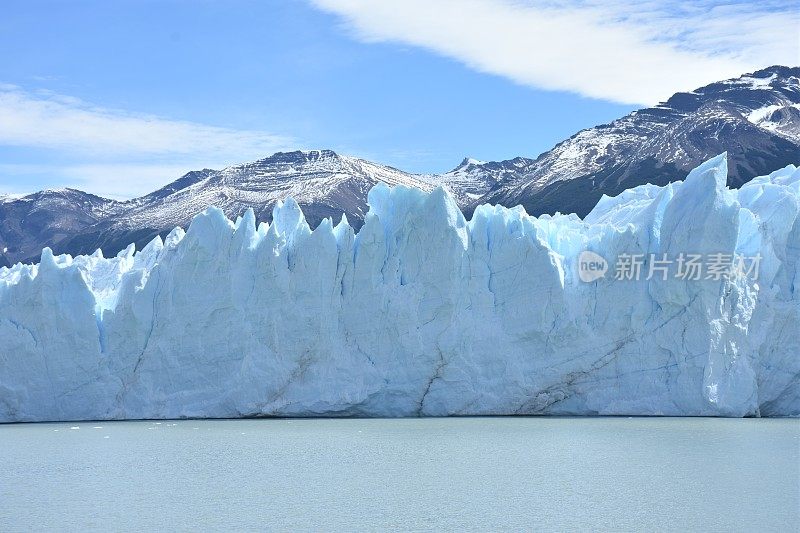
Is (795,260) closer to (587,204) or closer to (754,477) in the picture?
(754,477)

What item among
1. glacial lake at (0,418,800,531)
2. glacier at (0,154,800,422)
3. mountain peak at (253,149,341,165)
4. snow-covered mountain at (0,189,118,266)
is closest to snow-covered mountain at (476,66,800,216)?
mountain peak at (253,149,341,165)

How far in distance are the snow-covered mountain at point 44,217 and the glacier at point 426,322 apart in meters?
75.7

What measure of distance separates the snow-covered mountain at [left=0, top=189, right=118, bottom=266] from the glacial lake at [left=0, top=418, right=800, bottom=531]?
266 ft

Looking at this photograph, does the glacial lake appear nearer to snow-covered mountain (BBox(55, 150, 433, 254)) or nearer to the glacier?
the glacier

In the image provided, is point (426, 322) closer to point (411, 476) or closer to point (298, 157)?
point (411, 476)

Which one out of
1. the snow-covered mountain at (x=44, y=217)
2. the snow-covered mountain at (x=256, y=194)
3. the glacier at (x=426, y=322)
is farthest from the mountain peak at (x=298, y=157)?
the glacier at (x=426, y=322)

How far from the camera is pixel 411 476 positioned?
42.2 ft

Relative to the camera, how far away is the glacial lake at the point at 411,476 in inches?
401

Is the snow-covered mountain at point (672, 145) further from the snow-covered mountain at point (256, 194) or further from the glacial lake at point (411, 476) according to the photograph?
the glacial lake at point (411, 476)

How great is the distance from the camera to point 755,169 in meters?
66.7

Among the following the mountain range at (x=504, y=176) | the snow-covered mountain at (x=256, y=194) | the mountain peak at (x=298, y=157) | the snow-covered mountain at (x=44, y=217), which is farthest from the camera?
the mountain peak at (x=298, y=157)

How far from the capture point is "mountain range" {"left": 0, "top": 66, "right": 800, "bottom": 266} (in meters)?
72.2

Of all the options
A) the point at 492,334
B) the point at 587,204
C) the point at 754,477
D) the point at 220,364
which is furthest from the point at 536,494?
the point at 587,204

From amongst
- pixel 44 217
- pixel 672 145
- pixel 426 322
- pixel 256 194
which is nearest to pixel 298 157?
pixel 256 194
